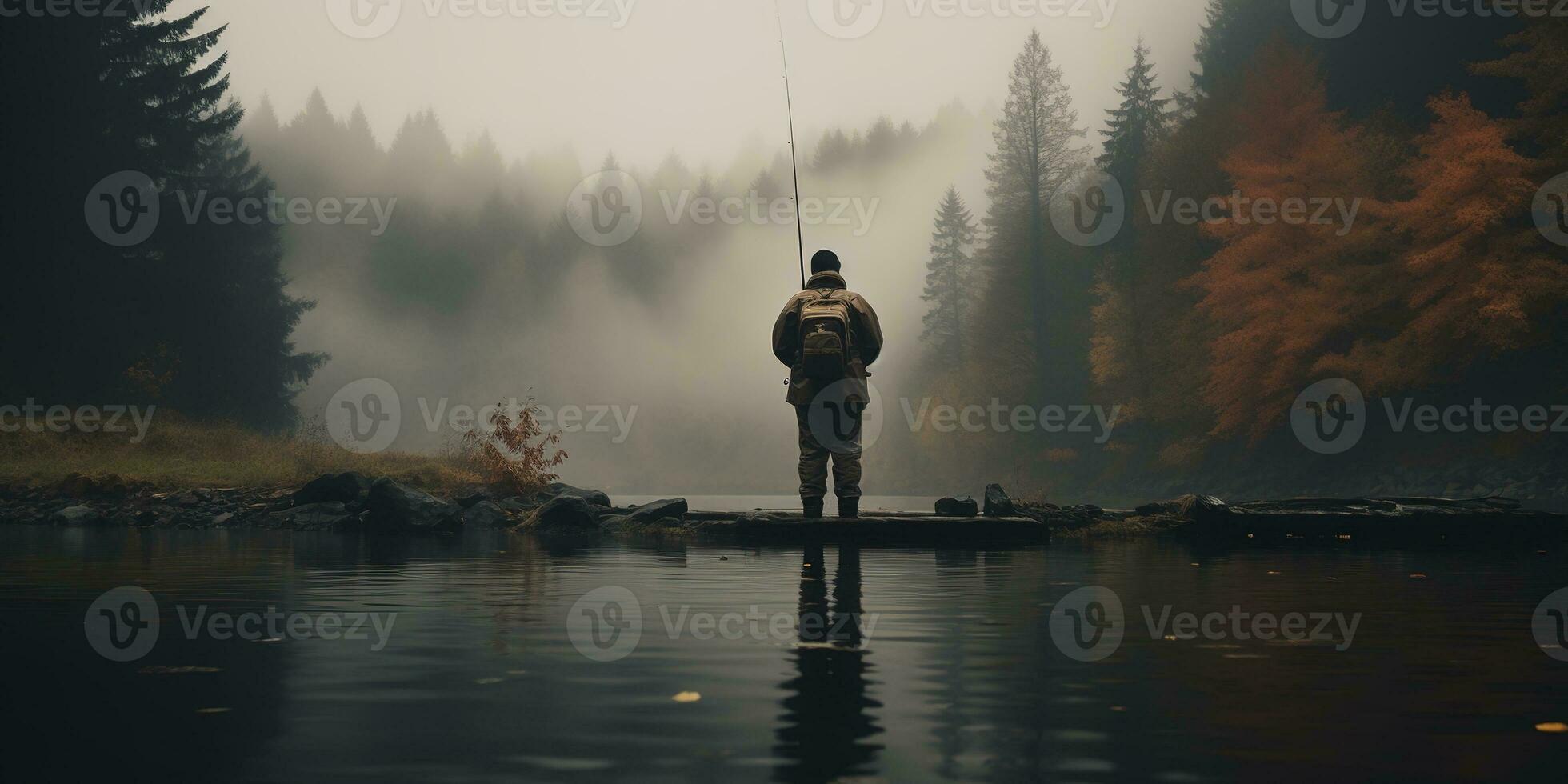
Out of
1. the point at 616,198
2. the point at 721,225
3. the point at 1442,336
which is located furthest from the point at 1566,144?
the point at 721,225

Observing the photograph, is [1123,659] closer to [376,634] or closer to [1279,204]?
[376,634]

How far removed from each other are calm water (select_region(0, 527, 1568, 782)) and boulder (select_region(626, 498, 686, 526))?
7.46 metres

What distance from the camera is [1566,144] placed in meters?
26.1

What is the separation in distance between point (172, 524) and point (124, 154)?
20012 millimetres

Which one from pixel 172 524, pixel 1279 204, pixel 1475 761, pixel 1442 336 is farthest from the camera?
pixel 1279 204
